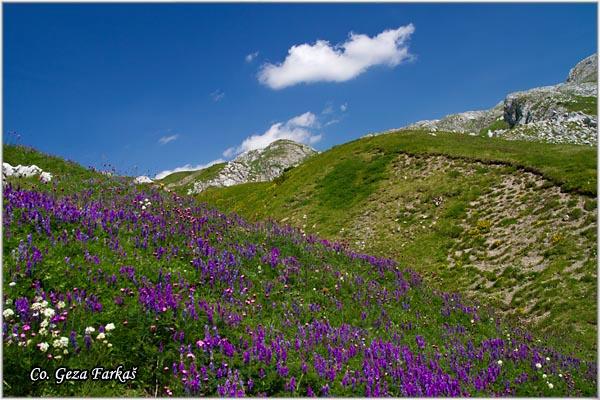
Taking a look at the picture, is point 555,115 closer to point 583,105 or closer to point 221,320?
point 583,105

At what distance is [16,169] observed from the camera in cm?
1769

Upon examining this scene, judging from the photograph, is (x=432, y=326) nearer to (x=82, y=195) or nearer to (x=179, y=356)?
(x=179, y=356)

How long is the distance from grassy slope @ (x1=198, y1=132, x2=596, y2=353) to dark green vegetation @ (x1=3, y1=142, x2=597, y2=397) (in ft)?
17.6

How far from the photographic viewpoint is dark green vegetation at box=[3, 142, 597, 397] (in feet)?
20.5

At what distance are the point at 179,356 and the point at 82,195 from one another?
8.63 m

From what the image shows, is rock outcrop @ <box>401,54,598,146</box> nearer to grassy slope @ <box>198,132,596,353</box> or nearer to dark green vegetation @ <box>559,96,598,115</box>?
dark green vegetation @ <box>559,96,598,115</box>

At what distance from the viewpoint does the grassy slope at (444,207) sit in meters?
17.7

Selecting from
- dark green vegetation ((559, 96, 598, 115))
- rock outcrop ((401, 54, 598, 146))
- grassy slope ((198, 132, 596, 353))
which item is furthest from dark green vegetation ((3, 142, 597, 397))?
dark green vegetation ((559, 96, 598, 115))

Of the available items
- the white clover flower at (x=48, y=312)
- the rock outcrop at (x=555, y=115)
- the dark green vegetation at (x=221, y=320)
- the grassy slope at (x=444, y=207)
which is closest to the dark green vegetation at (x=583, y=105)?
the rock outcrop at (x=555, y=115)

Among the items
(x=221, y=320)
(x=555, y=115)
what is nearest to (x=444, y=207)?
(x=221, y=320)

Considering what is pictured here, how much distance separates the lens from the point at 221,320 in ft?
24.6

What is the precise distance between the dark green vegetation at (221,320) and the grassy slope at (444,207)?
535 centimetres

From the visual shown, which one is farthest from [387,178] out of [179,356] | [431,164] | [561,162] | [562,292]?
[179,356]

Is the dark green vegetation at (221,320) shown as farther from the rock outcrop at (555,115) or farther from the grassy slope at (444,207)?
the rock outcrop at (555,115)
